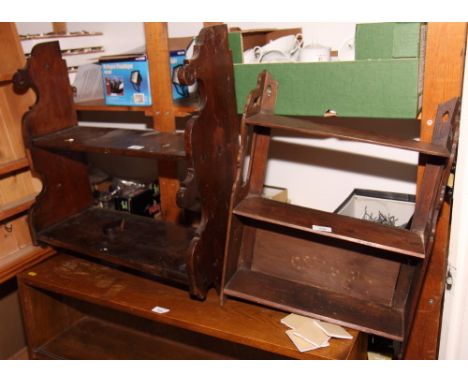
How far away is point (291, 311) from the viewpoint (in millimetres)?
1446

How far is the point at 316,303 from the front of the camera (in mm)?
1478

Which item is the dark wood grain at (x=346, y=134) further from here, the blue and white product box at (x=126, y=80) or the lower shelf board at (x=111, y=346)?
the lower shelf board at (x=111, y=346)

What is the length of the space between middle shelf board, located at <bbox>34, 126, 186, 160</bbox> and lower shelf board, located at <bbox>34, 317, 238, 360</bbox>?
84 centimetres

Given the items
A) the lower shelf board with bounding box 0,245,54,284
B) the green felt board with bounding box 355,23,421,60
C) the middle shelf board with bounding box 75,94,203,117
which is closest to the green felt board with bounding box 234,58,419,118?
the green felt board with bounding box 355,23,421,60

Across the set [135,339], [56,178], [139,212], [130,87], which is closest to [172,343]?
[135,339]

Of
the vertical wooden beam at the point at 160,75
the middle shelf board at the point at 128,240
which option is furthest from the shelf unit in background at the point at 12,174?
the vertical wooden beam at the point at 160,75

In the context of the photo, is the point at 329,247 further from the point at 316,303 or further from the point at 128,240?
the point at 128,240

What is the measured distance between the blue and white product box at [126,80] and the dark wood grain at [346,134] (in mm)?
567

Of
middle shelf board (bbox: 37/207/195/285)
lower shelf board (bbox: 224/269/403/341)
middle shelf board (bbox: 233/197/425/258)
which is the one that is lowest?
lower shelf board (bbox: 224/269/403/341)

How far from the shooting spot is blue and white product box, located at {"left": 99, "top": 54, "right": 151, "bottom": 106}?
179cm

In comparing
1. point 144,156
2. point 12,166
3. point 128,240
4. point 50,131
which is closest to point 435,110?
point 144,156

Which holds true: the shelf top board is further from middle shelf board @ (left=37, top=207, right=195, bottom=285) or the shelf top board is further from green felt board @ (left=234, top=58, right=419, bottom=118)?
green felt board @ (left=234, top=58, right=419, bottom=118)

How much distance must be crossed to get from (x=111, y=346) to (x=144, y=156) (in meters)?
0.99

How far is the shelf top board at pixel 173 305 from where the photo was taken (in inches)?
55.6
